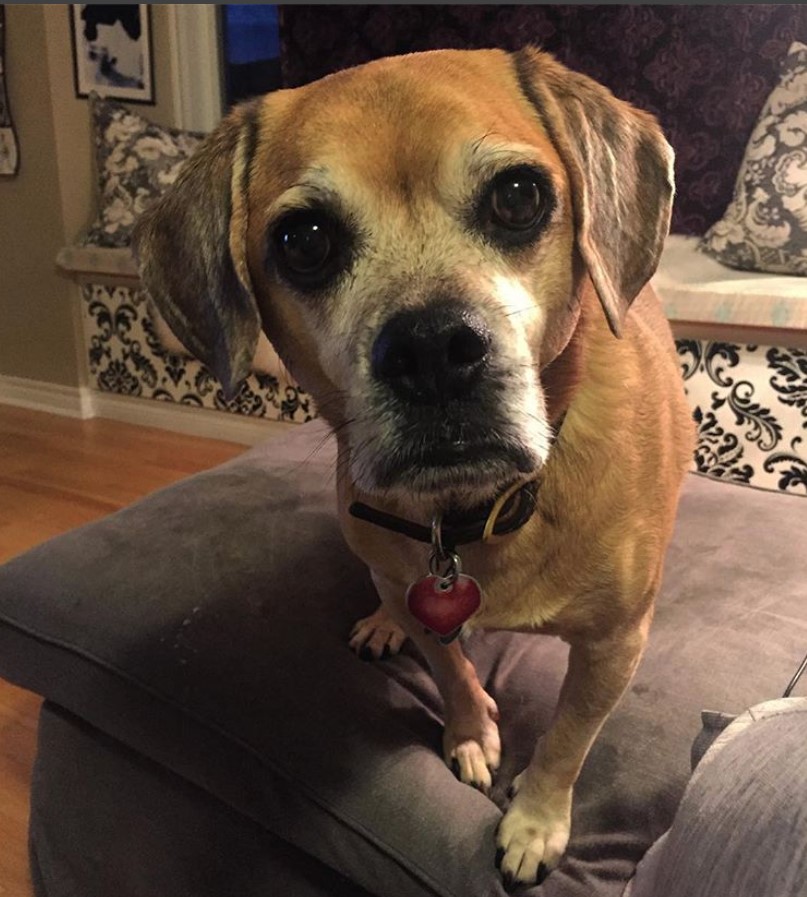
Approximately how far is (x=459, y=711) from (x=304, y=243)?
615 mm

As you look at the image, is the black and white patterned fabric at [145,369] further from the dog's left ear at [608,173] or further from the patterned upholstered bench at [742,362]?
the dog's left ear at [608,173]

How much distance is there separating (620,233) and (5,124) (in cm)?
317

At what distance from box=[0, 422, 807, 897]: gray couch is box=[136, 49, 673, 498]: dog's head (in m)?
0.42

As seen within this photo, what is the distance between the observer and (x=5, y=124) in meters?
3.36

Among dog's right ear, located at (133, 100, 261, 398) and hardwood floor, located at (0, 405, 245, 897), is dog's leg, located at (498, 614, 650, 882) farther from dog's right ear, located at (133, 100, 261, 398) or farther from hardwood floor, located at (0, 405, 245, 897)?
hardwood floor, located at (0, 405, 245, 897)

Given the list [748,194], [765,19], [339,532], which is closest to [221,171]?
[339,532]

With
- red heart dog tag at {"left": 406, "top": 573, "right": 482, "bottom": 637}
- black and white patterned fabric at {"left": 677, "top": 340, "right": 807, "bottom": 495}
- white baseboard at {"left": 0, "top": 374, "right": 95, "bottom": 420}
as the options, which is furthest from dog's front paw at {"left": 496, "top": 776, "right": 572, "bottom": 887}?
white baseboard at {"left": 0, "top": 374, "right": 95, "bottom": 420}

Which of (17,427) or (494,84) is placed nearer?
(494,84)

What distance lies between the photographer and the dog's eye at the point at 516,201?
84 cm

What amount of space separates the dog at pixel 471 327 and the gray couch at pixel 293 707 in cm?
8

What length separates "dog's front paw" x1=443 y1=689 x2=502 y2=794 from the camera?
3.61ft

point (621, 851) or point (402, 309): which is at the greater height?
point (402, 309)

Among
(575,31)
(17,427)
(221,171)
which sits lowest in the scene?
(17,427)

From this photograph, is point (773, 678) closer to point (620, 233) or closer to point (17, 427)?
point (620, 233)
